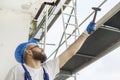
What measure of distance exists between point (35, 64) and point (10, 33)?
1125mm

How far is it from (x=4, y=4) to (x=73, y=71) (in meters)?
1.18

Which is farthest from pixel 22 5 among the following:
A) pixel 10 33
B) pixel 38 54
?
pixel 38 54

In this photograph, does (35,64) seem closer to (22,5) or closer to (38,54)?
(38,54)

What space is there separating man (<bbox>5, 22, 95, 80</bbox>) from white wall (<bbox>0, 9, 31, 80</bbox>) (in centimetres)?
60

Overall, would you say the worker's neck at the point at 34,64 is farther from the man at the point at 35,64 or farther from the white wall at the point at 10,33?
the white wall at the point at 10,33

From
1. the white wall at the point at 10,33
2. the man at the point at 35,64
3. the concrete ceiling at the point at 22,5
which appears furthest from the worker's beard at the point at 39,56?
the concrete ceiling at the point at 22,5

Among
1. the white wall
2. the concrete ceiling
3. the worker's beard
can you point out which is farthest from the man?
the concrete ceiling

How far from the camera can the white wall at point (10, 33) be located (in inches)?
124

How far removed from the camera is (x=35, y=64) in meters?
2.31

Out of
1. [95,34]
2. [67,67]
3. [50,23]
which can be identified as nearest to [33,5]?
[50,23]

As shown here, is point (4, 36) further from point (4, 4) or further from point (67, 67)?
point (67, 67)

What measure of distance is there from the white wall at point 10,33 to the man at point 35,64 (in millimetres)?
602

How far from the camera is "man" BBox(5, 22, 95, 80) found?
7.04 feet

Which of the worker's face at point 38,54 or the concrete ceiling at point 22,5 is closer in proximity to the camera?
the worker's face at point 38,54
